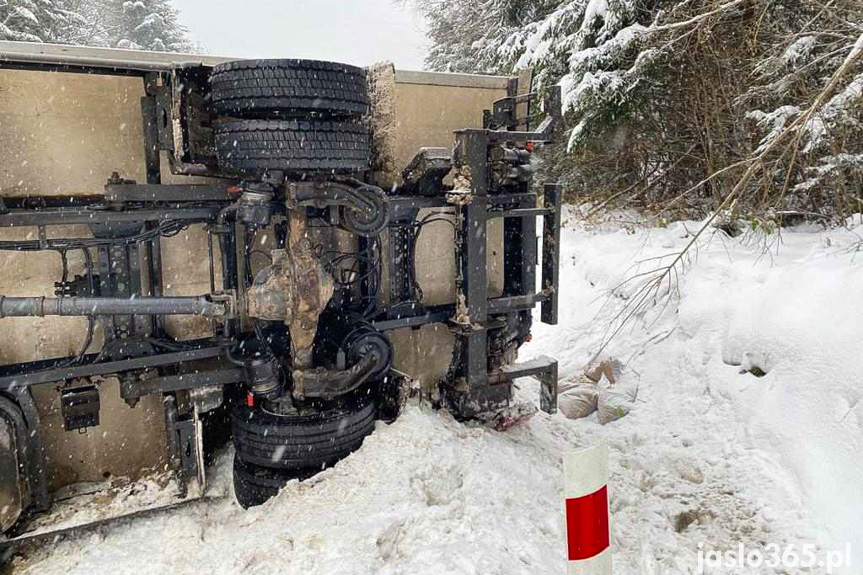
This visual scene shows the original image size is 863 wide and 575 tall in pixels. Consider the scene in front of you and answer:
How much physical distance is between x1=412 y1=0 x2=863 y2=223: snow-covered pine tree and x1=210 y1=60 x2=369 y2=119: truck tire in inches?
153

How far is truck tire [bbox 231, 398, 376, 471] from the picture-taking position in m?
3.71

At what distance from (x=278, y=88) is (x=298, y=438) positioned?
74.2 inches

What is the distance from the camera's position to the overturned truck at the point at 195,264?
343 cm

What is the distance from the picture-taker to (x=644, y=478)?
14.0ft

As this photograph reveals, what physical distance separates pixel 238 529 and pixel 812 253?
18.7ft

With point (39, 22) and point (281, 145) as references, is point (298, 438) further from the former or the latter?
point (39, 22)

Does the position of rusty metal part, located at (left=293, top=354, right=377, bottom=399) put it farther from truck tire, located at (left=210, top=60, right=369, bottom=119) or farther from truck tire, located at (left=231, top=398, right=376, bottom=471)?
truck tire, located at (left=210, top=60, right=369, bottom=119)

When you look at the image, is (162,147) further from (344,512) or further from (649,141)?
(649,141)

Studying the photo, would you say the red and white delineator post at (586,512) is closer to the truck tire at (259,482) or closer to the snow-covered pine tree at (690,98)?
the truck tire at (259,482)

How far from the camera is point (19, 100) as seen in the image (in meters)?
3.50

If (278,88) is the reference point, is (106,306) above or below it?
below

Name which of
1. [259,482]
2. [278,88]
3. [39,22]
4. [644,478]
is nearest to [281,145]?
[278,88]

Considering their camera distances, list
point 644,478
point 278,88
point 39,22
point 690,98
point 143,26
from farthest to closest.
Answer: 1. point 143,26
2. point 39,22
3. point 690,98
4. point 644,478
5. point 278,88

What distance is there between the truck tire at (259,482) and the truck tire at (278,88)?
1954 millimetres
